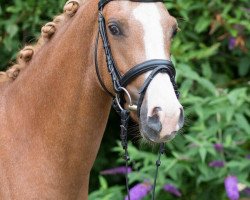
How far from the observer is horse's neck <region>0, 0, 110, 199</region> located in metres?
2.62

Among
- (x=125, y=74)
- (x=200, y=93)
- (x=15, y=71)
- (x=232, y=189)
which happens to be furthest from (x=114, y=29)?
(x=200, y=93)

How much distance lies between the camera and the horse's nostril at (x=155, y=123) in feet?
7.57

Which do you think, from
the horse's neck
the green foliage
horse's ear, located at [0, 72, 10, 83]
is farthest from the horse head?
the green foliage

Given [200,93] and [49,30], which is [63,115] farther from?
[200,93]

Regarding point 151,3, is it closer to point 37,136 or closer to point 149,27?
point 149,27

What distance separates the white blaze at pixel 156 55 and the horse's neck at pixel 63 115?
26 centimetres

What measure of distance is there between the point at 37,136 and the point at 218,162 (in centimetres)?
176

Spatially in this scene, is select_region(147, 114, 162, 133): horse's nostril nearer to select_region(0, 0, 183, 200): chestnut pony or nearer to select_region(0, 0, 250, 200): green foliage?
select_region(0, 0, 183, 200): chestnut pony

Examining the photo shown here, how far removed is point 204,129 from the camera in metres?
4.25

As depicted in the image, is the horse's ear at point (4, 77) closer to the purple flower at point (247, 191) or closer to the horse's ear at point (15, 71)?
the horse's ear at point (15, 71)

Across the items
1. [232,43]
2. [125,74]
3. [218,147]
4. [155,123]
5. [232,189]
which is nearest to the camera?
[155,123]

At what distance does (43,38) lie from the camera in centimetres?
279

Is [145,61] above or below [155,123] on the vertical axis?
above

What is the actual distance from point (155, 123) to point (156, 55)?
0.25 metres
